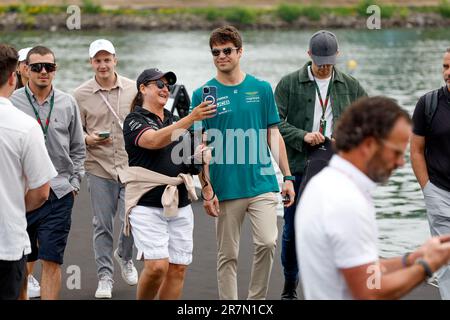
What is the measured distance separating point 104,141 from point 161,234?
1808 mm

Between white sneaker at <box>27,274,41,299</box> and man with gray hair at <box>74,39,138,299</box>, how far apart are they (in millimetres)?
530

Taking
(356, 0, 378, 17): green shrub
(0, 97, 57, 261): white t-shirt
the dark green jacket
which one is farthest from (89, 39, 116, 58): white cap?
(356, 0, 378, 17): green shrub

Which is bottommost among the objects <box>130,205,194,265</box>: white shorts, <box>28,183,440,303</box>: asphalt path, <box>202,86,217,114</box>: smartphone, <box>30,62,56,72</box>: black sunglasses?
<box>28,183,440,303</box>: asphalt path

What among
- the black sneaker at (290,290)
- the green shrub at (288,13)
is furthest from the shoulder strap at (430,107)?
the green shrub at (288,13)

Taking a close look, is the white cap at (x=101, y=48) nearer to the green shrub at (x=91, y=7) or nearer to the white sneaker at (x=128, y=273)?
the white sneaker at (x=128, y=273)

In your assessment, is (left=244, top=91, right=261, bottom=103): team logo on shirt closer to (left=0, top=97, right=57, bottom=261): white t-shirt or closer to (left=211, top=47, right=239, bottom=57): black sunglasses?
(left=211, top=47, right=239, bottom=57): black sunglasses

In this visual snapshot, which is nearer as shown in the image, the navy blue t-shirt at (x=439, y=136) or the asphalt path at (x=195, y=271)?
the navy blue t-shirt at (x=439, y=136)

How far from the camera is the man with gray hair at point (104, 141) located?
9.45m

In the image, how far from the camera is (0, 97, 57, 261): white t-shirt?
20.6ft

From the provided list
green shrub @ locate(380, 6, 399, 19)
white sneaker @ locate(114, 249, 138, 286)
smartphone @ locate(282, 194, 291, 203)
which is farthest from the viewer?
green shrub @ locate(380, 6, 399, 19)

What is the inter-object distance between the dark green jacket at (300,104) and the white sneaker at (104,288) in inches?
72.0
